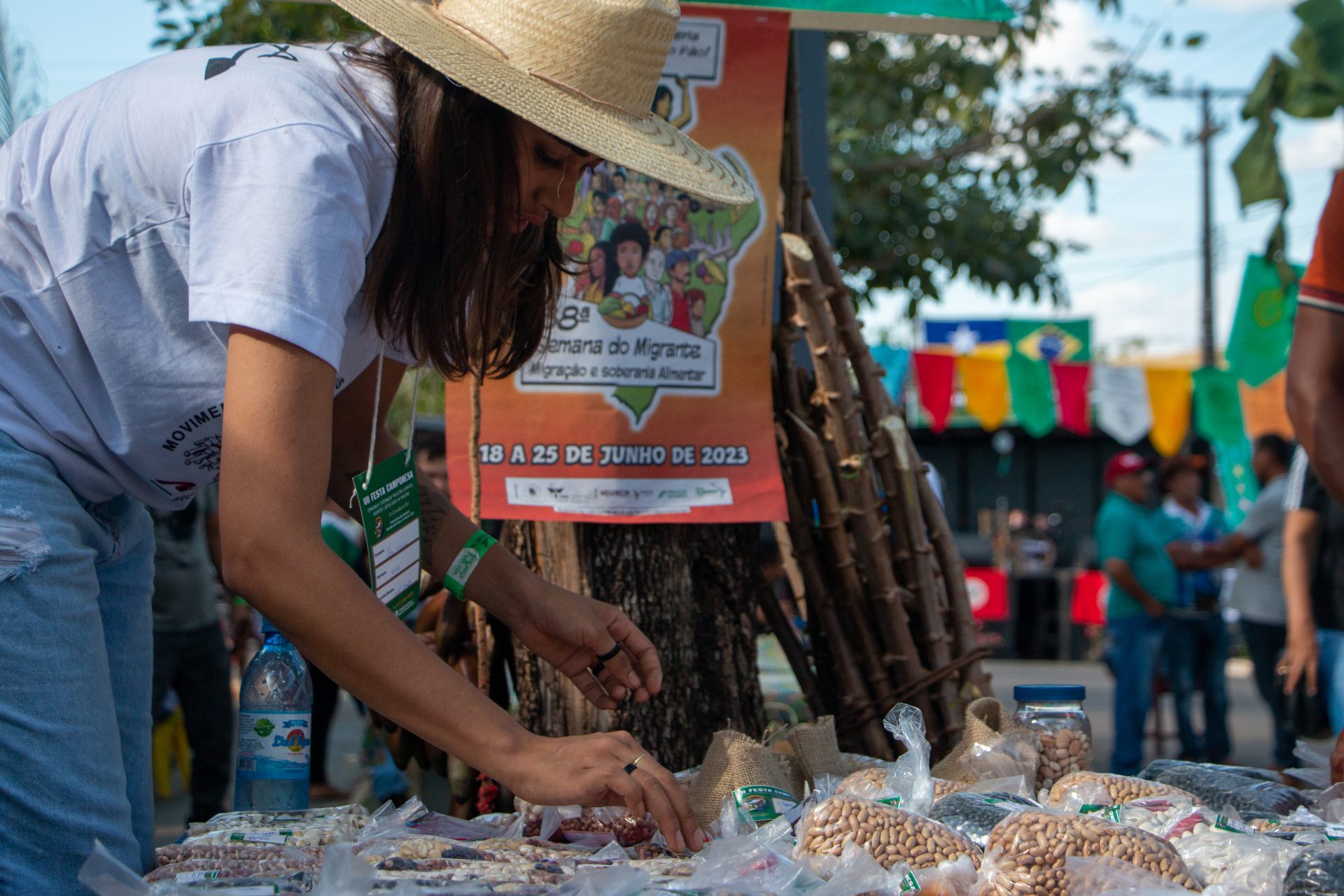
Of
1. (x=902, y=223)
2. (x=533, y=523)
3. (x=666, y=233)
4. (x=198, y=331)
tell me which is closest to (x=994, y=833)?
(x=198, y=331)

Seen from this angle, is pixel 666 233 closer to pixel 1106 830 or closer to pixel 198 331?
pixel 198 331

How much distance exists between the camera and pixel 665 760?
2.42 metres

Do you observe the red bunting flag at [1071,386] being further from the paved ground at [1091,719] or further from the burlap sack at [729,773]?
the burlap sack at [729,773]

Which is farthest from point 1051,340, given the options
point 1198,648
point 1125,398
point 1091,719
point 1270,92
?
point 1270,92

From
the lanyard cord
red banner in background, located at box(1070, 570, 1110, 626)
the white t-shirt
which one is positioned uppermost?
the white t-shirt

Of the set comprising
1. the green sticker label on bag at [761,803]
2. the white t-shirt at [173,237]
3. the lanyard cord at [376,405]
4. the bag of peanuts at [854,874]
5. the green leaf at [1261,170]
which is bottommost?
the green sticker label on bag at [761,803]

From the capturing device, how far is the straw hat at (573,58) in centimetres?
137

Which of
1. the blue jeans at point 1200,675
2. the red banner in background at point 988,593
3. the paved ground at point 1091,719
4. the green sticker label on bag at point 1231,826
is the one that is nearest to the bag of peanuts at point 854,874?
the green sticker label on bag at point 1231,826

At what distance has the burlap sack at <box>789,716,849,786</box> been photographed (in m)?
1.86

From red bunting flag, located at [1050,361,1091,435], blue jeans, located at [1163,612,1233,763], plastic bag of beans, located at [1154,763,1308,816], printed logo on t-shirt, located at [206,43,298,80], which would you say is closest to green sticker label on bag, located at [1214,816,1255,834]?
plastic bag of beans, located at [1154,763,1308,816]

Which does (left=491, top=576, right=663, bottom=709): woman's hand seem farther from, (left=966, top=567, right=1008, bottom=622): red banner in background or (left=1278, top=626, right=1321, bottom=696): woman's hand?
(left=966, top=567, right=1008, bottom=622): red banner in background

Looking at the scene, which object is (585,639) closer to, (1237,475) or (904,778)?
(904,778)

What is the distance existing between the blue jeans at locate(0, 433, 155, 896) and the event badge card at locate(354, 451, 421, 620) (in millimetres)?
321

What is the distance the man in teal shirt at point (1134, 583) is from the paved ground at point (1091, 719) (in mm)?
379
